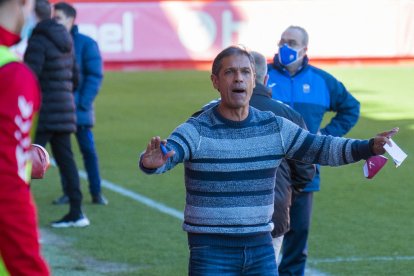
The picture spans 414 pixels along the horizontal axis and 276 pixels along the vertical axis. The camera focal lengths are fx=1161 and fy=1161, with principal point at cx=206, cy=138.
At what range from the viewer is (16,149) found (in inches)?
159

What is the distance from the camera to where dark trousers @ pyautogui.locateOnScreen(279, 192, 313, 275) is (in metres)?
8.45

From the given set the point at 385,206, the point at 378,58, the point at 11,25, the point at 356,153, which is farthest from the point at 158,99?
the point at 11,25

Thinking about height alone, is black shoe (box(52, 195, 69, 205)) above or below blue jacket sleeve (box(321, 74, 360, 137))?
below

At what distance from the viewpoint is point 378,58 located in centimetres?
3056

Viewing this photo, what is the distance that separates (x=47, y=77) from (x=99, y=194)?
2.09 metres

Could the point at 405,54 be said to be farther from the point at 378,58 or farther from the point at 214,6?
the point at 214,6

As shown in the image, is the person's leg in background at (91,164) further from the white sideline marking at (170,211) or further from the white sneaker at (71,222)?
the white sneaker at (71,222)

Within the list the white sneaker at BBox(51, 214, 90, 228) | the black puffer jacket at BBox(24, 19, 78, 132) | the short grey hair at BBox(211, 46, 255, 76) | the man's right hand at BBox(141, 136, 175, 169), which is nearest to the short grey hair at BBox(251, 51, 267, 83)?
the short grey hair at BBox(211, 46, 255, 76)

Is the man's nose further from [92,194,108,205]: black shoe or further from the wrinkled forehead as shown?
[92,194,108,205]: black shoe

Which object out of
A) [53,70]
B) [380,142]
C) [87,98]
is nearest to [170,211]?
[87,98]

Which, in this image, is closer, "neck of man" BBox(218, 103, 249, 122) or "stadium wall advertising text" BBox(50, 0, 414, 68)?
"neck of man" BBox(218, 103, 249, 122)

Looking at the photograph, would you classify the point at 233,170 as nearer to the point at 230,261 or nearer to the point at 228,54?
the point at 230,261

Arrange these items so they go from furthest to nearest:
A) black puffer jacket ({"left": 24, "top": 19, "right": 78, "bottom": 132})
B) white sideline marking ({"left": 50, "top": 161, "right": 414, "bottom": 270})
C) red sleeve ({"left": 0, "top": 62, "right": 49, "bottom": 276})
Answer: black puffer jacket ({"left": 24, "top": 19, "right": 78, "bottom": 132}) < white sideline marking ({"left": 50, "top": 161, "right": 414, "bottom": 270}) < red sleeve ({"left": 0, "top": 62, "right": 49, "bottom": 276})

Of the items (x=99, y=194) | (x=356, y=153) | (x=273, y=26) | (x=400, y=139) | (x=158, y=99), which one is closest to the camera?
(x=356, y=153)
